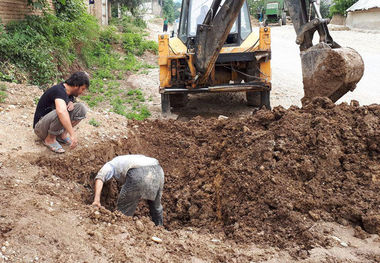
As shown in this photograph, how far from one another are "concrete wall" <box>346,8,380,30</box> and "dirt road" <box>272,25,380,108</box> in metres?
1.35

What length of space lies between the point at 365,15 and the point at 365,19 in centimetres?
32

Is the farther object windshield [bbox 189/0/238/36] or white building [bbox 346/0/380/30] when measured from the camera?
white building [bbox 346/0/380/30]

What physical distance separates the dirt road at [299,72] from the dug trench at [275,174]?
150 inches

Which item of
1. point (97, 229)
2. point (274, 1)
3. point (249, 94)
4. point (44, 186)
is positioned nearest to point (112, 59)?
point (249, 94)

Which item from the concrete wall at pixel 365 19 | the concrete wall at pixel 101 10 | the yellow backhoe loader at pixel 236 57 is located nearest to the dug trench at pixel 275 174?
the yellow backhoe loader at pixel 236 57

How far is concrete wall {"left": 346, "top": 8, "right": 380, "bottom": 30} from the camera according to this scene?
24.4 metres

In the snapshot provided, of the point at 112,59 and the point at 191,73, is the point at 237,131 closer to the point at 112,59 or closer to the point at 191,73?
the point at 191,73

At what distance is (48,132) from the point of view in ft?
16.3

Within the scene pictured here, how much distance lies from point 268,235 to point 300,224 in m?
0.34

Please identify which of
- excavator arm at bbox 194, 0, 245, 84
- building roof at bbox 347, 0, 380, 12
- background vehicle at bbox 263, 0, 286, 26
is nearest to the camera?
excavator arm at bbox 194, 0, 245, 84

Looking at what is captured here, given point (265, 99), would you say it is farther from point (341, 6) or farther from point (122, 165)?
point (341, 6)

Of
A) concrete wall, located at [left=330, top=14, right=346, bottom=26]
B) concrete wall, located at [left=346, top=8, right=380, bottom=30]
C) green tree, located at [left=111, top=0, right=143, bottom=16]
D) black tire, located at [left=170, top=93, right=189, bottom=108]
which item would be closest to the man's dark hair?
black tire, located at [left=170, top=93, right=189, bottom=108]

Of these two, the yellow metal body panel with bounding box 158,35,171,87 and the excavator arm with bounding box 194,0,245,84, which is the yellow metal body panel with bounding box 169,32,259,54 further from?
the excavator arm with bounding box 194,0,245,84

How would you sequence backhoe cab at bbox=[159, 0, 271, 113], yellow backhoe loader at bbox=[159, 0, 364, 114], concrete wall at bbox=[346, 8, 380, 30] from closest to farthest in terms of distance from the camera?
yellow backhoe loader at bbox=[159, 0, 364, 114]
backhoe cab at bbox=[159, 0, 271, 113]
concrete wall at bbox=[346, 8, 380, 30]
